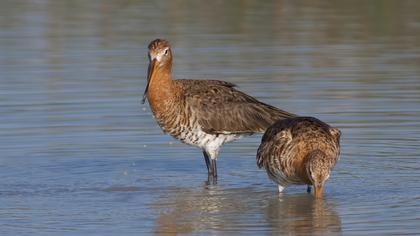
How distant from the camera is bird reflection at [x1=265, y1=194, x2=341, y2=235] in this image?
1168cm

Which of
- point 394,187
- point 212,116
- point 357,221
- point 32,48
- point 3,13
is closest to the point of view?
point 357,221

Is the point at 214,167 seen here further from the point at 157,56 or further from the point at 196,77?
the point at 196,77

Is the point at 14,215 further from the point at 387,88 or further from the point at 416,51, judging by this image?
the point at 416,51

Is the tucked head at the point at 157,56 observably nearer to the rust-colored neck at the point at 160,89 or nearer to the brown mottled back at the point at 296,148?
the rust-colored neck at the point at 160,89

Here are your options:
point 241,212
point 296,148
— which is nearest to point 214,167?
point 296,148

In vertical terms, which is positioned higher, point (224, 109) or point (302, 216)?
point (224, 109)

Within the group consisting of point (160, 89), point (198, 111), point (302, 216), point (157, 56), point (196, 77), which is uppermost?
point (157, 56)

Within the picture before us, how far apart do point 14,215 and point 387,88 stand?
7.21 metres

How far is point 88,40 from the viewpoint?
2309 cm

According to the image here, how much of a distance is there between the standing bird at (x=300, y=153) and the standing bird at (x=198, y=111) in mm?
1120

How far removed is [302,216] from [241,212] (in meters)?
0.53

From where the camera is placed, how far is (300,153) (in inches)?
505


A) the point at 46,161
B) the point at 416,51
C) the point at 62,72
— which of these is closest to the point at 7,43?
the point at 62,72

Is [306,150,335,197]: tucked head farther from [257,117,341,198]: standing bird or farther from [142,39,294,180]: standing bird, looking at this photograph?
[142,39,294,180]: standing bird
